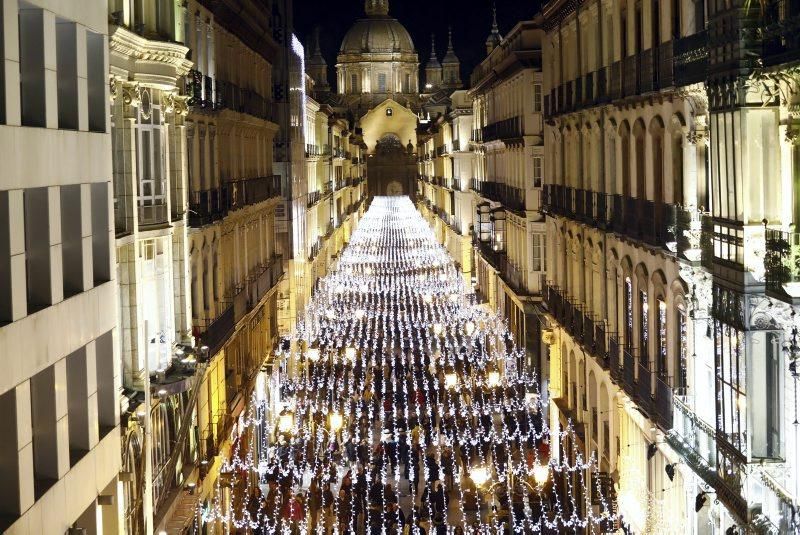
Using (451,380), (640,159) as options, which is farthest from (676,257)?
(451,380)

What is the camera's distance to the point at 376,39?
563 ft

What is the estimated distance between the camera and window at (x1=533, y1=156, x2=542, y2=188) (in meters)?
47.0

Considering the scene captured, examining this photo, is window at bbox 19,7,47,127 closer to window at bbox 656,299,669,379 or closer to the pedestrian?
window at bbox 656,299,669,379

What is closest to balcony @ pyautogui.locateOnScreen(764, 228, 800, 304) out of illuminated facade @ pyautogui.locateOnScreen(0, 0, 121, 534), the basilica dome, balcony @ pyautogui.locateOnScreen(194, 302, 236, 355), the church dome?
illuminated facade @ pyautogui.locateOnScreen(0, 0, 121, 534)

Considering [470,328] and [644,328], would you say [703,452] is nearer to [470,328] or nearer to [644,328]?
[644,328]

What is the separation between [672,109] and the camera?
23.3m

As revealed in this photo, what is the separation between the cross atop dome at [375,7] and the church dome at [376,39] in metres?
3.67

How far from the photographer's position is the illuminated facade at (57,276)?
14.7 metres

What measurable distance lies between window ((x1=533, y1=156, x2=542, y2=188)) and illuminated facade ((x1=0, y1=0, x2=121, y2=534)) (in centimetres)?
2898

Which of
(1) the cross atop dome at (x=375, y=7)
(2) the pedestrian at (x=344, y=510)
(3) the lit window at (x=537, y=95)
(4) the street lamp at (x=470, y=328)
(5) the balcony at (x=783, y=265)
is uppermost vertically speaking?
(1) the cross atop dome at (x=375, y=7)

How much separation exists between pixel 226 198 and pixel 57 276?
59.5 feet

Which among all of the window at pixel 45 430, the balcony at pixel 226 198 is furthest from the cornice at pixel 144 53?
the window at pixel 45 430

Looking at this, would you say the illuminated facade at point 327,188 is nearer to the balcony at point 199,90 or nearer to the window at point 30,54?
the balcony at point 199,90

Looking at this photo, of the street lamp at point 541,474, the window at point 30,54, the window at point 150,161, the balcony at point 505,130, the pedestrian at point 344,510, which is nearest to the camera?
the window at point 30,54
